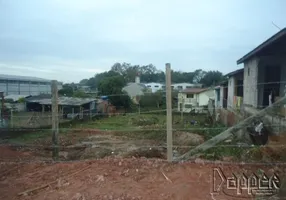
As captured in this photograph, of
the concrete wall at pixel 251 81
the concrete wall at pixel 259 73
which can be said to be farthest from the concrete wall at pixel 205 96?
the concrete wall at pixel 259 73

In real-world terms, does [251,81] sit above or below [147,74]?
below

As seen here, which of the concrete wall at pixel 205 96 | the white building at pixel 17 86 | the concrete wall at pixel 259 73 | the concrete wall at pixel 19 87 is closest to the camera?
the concrete wall at pixel 259 73

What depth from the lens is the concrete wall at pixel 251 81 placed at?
1148cm

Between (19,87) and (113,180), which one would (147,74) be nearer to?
(19,87)

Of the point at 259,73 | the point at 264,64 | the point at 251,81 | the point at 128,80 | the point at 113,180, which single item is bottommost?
the point at 113,180

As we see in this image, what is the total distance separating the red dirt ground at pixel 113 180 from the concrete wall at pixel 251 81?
25.7 ft

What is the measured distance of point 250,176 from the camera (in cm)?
370

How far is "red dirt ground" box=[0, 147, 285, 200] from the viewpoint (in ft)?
10.6

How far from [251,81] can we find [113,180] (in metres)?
10.5

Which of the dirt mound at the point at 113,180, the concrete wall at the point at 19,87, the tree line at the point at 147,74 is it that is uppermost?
the tree line at the point at 147,74

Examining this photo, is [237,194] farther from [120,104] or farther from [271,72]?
[120,104]

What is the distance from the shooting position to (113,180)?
3621 millimetres

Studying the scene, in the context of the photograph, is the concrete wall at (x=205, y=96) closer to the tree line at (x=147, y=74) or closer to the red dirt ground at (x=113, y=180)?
the tree line at (x=147, y=74)

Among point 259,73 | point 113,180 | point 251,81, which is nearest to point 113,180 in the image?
point 113,180
